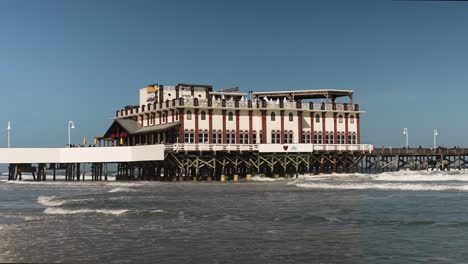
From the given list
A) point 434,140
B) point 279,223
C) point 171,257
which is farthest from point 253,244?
point 434,140

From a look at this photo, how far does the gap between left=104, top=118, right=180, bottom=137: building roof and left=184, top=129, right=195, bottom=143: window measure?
144 centimetres

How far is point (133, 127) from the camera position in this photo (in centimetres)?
8075

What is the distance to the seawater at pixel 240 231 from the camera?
18609mm

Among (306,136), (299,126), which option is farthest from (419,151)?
(299,126)

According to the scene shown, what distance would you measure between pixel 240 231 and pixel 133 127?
58.6 metres

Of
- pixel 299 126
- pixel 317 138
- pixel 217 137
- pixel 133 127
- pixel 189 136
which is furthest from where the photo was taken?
pixel 133 127

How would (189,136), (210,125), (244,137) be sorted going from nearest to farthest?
1. (189,136)
2. (210,125)
3. (244,137)

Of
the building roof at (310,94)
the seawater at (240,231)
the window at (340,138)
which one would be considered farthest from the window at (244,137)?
the seawater at (240,231)

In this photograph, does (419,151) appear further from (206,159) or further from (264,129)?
(206,159)

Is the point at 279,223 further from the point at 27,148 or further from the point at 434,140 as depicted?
the point at 434,140

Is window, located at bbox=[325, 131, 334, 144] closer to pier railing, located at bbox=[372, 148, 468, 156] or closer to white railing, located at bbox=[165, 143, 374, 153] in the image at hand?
white railing, located at bbox=[165, 143, 374, 153]

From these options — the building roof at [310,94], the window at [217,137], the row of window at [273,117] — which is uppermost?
the building roof at [310,94]

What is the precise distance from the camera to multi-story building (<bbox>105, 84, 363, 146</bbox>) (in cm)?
7275

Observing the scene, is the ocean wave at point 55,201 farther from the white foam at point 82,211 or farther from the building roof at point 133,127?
the building roof at point 133,127
